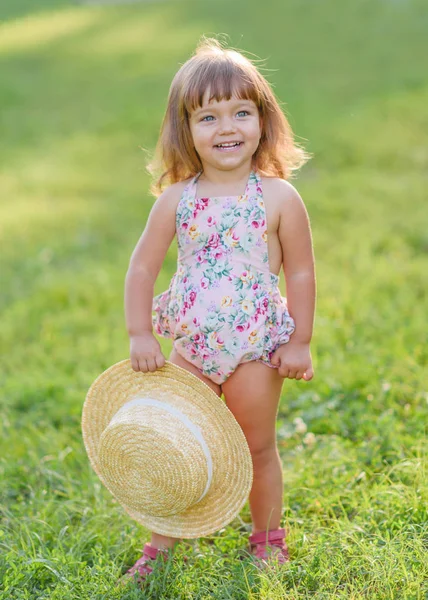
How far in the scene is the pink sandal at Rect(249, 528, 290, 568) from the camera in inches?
112

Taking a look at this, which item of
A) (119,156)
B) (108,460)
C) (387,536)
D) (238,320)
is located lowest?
(119,156)

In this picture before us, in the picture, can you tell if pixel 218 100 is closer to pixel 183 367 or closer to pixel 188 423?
pixel 183 367

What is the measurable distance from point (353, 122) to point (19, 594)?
7.76 metres

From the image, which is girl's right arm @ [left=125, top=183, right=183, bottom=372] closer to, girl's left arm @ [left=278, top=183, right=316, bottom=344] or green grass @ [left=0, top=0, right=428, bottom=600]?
girl's left arm @ [left=278, top=183, right=316, bottom=344]

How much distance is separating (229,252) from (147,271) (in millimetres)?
285

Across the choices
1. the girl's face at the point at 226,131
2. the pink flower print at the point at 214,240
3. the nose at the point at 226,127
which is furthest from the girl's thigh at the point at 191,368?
the nose at the point at 226,127

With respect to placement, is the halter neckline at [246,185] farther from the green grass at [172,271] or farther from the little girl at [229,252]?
the green grass at [172,271]

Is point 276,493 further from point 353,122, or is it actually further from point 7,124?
point 7,124

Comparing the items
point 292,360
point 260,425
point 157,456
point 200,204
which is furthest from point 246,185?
point 157,456

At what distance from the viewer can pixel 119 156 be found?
9.24 metres

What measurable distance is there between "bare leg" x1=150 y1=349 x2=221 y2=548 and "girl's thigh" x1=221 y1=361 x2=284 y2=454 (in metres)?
0.05

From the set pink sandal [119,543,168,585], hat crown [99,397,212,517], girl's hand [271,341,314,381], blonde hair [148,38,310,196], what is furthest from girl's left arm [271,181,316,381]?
pink sandal [119,543,168,585]

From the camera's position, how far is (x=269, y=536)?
2975mm

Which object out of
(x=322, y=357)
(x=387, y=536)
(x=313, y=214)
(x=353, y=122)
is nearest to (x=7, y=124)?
(x=353, y=122)
